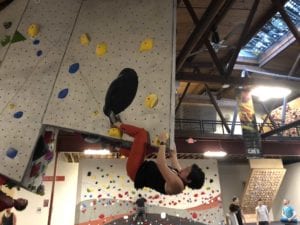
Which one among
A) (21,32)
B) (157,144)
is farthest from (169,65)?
(21,32)

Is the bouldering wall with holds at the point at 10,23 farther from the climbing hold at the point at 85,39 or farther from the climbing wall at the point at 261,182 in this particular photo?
the climbing wall at the point at 261,182

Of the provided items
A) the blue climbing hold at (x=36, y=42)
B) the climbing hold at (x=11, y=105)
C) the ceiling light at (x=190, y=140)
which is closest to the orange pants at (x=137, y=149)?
the climbing hold at (x=11, y=105)

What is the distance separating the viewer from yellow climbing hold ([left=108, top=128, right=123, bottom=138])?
6.91 feet

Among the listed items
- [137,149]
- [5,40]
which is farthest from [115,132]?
[5,40]

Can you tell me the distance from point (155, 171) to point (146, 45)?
43.4 inches

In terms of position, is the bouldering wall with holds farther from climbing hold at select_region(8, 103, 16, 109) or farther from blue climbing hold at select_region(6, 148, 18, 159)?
blue climbing hold at select_region(6, 148, 18, 159)

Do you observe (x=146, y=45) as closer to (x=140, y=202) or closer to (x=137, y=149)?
(x=137, y=149)

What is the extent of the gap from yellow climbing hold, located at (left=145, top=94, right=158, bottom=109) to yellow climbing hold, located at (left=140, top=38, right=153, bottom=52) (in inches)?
18.6

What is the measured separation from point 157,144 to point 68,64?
47.7 inches

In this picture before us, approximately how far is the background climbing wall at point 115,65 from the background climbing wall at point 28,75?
14cm

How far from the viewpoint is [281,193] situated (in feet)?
44.5

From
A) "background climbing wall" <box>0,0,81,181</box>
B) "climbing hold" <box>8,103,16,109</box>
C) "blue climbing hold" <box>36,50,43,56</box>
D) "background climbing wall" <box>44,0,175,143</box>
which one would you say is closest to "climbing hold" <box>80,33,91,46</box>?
"background climbing wall" <box>44,0,175,143</box>

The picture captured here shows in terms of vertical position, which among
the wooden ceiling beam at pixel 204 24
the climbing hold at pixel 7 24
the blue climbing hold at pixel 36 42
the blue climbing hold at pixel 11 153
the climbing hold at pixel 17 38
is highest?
the wooden ceiling beam at pixel 204 24

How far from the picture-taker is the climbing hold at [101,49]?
251cm
